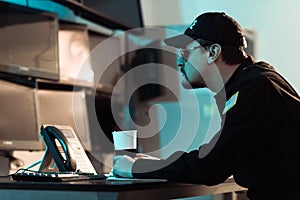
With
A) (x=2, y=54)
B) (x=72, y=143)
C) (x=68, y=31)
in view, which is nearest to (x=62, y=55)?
(x=68, y=31)

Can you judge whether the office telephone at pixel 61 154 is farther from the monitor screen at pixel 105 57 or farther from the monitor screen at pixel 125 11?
the monitor screen at pixel 125 11

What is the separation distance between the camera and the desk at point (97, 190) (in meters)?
1.18

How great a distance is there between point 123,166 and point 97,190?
232mm

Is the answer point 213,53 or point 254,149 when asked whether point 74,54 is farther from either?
point 254,149

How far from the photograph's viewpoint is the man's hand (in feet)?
4.57

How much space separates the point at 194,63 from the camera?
1.55 m

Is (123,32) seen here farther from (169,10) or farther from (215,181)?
(215,181)

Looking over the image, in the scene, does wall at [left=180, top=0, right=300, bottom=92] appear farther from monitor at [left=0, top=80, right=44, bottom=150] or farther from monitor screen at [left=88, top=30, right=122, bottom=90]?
monitor at [left=0, top=80, right=44, bottom=150]

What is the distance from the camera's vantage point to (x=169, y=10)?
146 inches

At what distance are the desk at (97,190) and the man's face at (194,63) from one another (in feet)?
1.16

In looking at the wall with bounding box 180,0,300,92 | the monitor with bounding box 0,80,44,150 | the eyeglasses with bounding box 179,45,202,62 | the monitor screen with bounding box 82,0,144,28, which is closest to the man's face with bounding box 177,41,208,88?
the eyeglasses with bounding box 179,45,202,62

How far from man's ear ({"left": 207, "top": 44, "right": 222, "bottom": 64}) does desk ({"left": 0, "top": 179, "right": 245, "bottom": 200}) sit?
40 cm

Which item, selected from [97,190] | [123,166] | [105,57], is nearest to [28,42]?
[105,57]

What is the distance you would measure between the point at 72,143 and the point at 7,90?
21.8 inches
